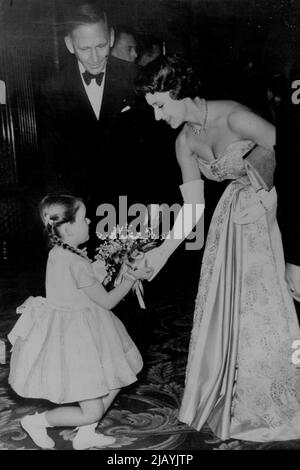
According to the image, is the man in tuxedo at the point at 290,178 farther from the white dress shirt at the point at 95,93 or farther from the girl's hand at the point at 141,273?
the white dress shirt at the point at 95,93

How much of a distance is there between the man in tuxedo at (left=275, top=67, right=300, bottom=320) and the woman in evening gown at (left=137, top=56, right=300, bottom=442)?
31 mm

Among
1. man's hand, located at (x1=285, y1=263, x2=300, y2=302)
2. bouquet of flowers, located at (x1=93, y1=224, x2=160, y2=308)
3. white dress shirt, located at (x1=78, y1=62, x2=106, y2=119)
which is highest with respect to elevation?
white dress shirt, located at (x1=78, y1=62, x2=106, y2=119)

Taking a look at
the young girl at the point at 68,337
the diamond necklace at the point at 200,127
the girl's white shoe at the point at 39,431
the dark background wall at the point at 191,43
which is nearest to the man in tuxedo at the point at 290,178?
the dark background wall at the point at 191,43

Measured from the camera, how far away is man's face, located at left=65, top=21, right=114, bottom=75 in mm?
2322

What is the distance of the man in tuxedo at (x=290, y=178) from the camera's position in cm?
235

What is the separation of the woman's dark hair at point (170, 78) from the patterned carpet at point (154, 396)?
66 centimetres

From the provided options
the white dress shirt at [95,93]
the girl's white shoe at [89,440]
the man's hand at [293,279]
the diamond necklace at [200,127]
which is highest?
the white dress shirt at [95,93]

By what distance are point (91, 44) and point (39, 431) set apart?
1.51 meters

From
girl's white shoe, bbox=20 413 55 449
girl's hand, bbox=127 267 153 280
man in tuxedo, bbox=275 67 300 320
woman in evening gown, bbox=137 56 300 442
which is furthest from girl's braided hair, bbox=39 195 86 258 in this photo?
man in tuxedo, bbox=275 67 300 320

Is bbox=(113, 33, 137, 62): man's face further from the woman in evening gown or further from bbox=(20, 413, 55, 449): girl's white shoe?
bbox=(20, 413, 55, 449): girl's white shoe

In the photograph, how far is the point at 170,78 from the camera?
2332 mm

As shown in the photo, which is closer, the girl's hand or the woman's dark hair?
the woman's dark hair
